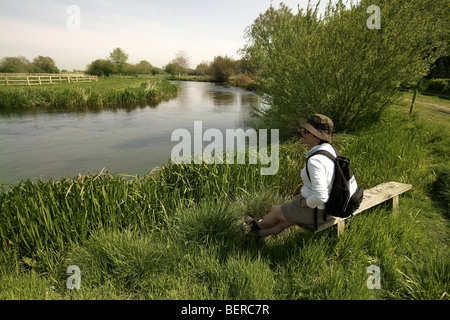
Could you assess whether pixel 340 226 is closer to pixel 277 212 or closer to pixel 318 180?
pixel 277 212

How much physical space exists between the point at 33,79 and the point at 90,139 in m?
25.8

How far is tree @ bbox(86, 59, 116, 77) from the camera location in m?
55.8

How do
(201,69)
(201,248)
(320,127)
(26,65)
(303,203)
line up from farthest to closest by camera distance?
(201,69), (26,65), (201,248), (303,203), (320,127)

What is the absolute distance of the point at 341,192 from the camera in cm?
231

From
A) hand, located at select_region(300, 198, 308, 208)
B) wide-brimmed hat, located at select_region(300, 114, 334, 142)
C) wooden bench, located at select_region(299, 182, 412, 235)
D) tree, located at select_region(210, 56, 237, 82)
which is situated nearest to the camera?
wide-brimmed hat, located at select_region(300, 114, 334, 142)

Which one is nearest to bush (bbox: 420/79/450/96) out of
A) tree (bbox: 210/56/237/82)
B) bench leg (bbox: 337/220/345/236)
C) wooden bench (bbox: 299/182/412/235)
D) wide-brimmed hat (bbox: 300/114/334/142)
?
wooden bench (bbox: 299/182/412/235)

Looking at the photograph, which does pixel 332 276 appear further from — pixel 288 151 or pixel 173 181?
pixel 288 151

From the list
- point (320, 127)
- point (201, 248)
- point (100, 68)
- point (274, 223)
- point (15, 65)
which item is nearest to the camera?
point (320, 127)

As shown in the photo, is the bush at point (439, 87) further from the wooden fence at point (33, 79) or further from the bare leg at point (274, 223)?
the wooden fence at point (33, 79)

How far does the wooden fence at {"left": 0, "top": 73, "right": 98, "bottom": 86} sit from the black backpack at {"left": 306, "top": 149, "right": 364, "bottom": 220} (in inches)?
1219

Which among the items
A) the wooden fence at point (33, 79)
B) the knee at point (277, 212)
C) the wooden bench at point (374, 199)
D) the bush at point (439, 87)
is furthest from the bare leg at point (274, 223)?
the wooden fence at point (33, 79)

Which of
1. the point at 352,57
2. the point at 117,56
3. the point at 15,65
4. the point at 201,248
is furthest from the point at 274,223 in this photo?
the point at 117,56

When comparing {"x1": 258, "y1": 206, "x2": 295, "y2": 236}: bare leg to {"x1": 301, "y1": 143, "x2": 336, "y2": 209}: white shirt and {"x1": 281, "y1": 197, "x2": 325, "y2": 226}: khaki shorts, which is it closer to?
{"x1": 281, "y1": 197, "x2": 325, "y2": 226}: khaki shorts

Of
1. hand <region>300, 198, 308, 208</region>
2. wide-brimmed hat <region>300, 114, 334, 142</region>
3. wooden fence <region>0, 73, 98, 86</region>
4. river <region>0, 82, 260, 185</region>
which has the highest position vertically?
wooden fence <region>0, 73, 98, 86</region>
